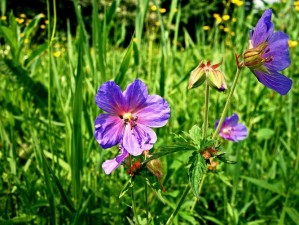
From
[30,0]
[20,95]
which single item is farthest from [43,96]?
[30,0]

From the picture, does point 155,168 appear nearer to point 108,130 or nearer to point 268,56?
point 108,130

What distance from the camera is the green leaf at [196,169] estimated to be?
667mm

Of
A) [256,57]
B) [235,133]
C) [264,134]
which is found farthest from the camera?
[264,134]

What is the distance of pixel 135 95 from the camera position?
31.5 inches

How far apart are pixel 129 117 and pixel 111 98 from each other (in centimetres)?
6

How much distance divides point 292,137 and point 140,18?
92 cm

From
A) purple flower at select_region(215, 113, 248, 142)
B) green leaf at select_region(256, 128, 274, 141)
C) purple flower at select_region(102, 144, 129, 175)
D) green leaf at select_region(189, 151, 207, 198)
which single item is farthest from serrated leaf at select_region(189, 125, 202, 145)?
green leaf at select_region(256, 128, 274, 141)

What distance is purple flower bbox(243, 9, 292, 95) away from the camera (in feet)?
2.58

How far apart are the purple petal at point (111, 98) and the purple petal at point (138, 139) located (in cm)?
4

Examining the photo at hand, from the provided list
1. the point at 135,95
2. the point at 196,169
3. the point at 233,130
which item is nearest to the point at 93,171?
the point at 233,130

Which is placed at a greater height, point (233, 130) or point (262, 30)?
point (262, 30)

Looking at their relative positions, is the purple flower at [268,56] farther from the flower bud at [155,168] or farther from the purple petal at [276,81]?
the flower bud at [155,168]

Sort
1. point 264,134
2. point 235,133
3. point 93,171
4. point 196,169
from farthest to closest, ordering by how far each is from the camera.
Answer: point 264,134, point 235,133, point 93,171, point 196,169

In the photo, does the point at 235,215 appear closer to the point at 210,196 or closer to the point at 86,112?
the point at 210,196
